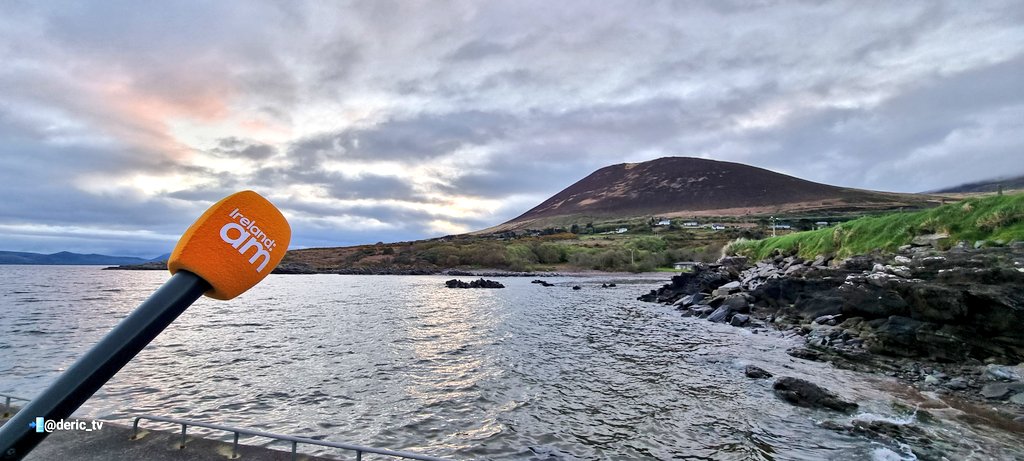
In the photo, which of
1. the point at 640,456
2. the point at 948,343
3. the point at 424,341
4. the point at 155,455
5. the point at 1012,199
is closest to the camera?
the point at 155,455

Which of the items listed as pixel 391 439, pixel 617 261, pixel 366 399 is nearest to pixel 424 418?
pixel 391 439

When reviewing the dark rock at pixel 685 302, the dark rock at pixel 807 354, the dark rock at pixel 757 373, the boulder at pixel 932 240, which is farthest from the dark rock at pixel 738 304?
the dark rock at pixel 757 373

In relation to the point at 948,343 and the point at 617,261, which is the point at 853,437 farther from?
the point at 617,261

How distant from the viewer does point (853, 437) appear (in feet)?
31.4

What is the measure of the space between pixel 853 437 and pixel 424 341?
17.3 meters

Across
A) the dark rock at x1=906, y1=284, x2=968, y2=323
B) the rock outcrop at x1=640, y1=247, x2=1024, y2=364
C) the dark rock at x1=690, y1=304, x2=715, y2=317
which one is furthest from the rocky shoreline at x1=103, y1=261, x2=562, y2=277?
the dark rock at x1=906, y1=284, x2=968, y2=323

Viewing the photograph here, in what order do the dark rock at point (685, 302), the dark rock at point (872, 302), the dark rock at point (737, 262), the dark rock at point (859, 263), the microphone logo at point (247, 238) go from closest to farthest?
the microphone logo at point (247, 238)
the dark rock at point (872, 302)
the dark rock at point (859, 263)
the dark rock at point (685, 302)
the dark rock at point (737, 262)

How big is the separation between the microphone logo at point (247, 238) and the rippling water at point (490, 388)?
7978mm

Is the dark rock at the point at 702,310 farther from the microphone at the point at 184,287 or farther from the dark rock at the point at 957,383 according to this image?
the microphone at the point at 184,287

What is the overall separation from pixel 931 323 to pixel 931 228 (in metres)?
8.00

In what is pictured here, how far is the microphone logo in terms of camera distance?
2144 millimetres

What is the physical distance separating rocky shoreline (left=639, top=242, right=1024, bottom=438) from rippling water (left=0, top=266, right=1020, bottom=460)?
4.85ft

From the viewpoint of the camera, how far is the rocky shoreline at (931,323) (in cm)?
1255

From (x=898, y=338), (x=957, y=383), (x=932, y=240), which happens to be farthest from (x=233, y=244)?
(x=932, y=240)
